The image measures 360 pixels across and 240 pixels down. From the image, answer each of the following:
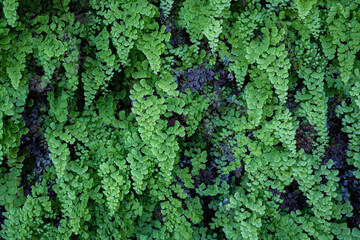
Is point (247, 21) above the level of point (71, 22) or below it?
above

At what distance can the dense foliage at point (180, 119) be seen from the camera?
2.02 m

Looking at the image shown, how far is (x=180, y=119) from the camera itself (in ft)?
7.41

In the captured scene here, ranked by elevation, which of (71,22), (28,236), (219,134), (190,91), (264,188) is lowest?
(28,236)

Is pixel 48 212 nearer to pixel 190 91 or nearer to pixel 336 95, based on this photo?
pixel 190 91

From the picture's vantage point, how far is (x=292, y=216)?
7.55 feet

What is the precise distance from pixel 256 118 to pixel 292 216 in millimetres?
831

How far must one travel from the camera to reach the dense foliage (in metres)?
2.02

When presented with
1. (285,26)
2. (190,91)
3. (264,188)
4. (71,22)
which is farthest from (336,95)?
(71,22)

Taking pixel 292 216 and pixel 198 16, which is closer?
pixel 198 16

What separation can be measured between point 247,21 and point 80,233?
2.03m

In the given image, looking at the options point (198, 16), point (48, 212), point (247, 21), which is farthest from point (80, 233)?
point (247, 21)

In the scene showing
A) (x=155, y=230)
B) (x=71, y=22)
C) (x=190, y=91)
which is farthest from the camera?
(x=155, y=230)

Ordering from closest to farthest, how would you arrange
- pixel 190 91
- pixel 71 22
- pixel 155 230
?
1. pixel 71 22
2. pixel 190 91
3. pixel 155 230

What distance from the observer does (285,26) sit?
211cm
